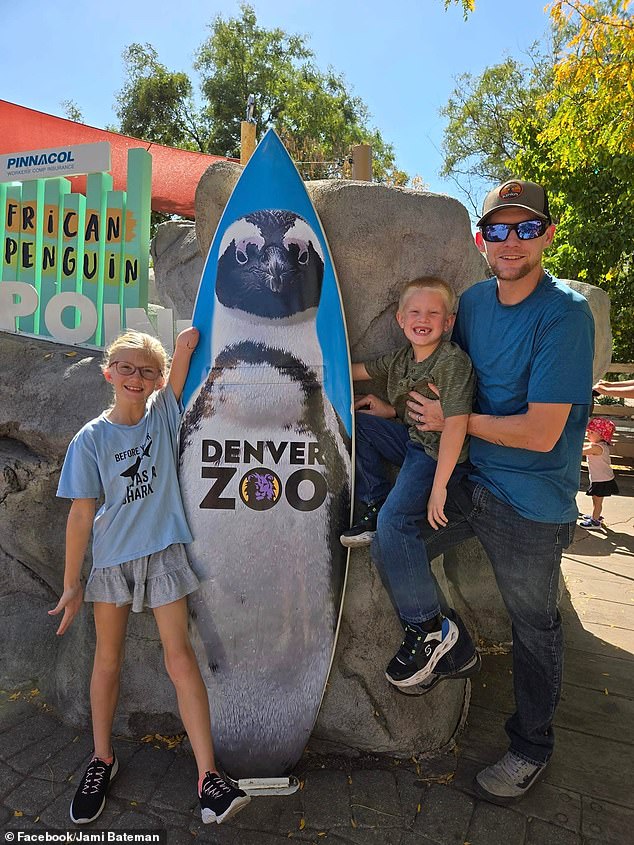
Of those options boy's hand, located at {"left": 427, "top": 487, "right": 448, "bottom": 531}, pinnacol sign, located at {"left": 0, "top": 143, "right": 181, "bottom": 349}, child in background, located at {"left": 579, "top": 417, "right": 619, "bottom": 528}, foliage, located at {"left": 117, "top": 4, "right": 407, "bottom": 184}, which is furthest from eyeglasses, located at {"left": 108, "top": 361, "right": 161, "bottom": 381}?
foliage, located at {"left": 117, "top": 4, "right": 407, "bottom": 184}

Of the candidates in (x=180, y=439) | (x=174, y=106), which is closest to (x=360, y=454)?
(x=180, y=439)

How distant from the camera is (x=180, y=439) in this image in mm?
2471

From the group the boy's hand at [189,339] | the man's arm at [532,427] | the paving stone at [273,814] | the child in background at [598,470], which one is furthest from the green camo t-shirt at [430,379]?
the child in background at [598,470]

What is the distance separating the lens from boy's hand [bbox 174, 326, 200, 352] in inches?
97.8

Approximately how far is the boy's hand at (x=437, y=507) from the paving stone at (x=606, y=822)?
3.42ft

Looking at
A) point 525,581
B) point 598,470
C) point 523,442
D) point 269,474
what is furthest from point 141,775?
point 598,470

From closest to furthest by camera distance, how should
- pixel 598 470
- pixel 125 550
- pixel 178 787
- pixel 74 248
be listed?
pixel 125 550 → pixel 178 787 → pixel 74 248 → pixel 598 470

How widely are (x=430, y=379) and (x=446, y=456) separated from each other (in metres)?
0.29

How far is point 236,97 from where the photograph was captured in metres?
19.0

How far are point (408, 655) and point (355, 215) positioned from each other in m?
1.61

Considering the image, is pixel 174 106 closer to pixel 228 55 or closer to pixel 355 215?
pixel 228 55

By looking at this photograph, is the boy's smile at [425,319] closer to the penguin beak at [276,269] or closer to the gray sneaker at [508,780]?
the penguin beak at [276,269]

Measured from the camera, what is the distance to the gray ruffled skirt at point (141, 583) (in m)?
2.11

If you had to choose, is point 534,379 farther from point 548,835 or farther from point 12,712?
point 12,712
